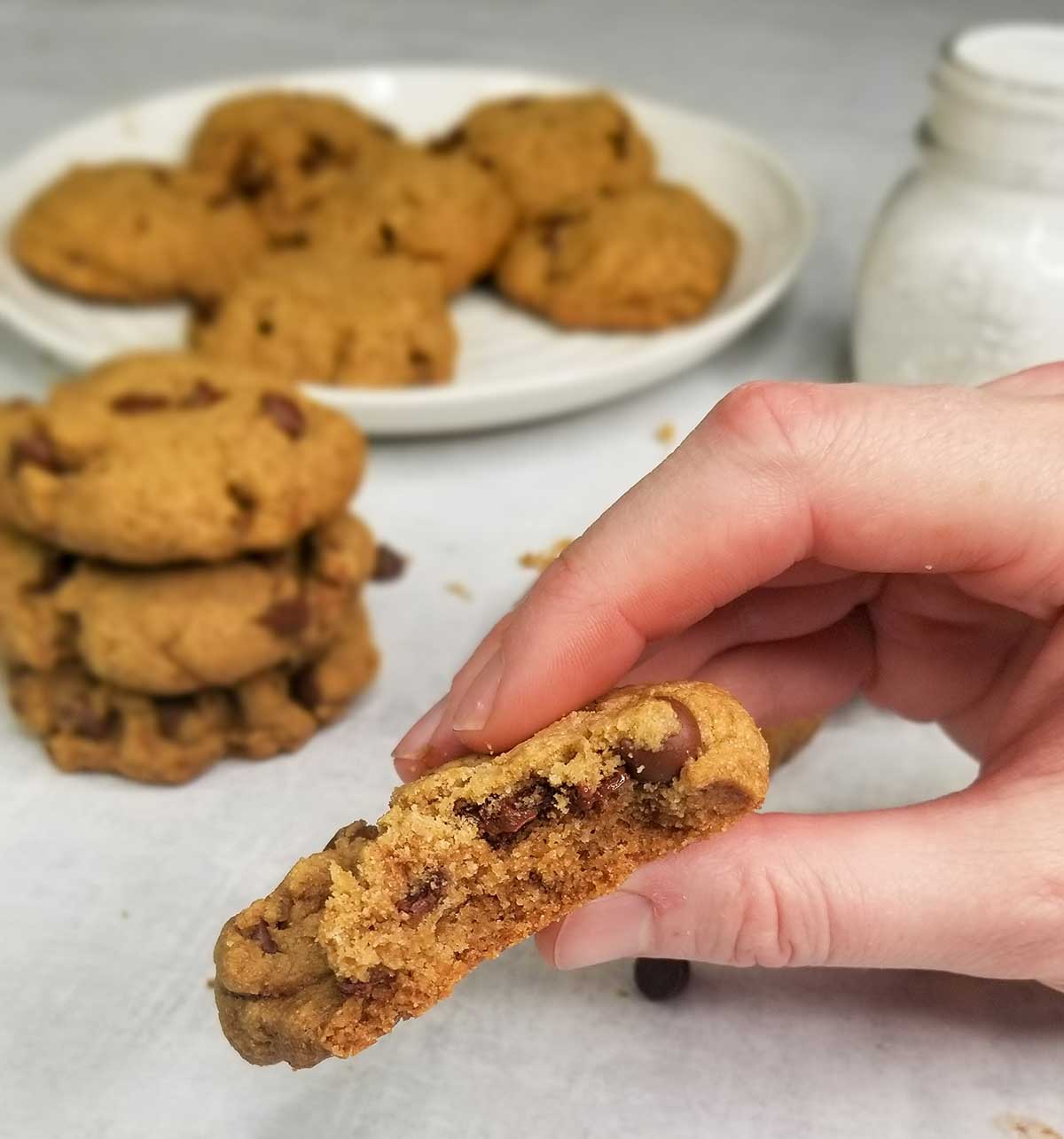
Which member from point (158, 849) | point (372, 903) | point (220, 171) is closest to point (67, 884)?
point (158, 849)

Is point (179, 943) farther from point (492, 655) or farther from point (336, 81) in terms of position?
point (336, 81)

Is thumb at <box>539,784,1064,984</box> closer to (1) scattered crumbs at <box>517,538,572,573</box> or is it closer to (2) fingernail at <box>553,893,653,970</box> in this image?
(2) fingernail at <box>553,893,653,970</box>

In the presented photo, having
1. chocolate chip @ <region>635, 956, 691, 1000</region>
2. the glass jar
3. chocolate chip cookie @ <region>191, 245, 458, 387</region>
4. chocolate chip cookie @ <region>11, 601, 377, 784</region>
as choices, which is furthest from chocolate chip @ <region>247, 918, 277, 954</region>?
the glass jar

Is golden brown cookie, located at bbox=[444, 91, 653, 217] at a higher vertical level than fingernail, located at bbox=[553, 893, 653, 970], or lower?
lower

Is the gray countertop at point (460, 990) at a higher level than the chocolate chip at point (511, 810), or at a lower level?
lower

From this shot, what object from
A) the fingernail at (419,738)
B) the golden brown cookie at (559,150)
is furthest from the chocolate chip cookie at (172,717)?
the golden brown cookie at (559,150)

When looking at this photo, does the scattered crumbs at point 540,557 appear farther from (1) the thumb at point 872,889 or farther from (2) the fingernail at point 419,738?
(1) the thumb at point 872,889

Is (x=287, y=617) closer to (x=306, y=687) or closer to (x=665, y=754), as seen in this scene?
(x=306, y=687)

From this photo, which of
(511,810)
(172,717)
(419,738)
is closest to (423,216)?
(172,717)
